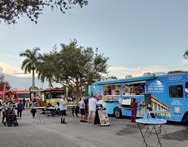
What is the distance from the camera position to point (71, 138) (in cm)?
1136

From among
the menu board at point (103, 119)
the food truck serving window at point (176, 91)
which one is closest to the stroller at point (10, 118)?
the menu board at point (103, 119)

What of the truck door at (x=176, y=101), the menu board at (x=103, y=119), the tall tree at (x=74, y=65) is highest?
the tall tree at (x=74, y=65)

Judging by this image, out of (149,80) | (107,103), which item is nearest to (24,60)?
(107,103)

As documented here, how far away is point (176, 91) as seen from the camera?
15727 millimetres

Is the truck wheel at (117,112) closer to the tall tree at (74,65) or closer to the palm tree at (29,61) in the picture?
the tall tree at (74,65)

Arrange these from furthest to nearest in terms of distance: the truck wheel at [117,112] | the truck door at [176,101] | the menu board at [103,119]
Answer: the truck wheel at [117,112], the menu board at [103,119], the truck door at [176,101]

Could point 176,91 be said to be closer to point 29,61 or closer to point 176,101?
point 176,101

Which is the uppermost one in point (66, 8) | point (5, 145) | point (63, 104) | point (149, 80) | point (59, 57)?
point (59, 57)

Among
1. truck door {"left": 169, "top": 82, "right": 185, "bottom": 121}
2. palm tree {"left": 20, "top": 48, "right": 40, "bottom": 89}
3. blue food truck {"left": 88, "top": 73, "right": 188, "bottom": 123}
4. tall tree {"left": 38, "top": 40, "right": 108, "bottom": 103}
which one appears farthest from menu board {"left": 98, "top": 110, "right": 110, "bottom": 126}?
palm tree {"left": 20, "top": 48, "right": 40, "bottom": 89}

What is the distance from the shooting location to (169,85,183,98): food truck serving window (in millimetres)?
15451

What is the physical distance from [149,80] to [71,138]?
26.6 feet

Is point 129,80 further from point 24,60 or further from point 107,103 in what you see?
point 24,60

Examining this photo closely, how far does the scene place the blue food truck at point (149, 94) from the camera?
15.5 metres

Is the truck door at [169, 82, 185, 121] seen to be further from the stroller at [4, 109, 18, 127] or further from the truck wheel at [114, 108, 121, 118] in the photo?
the stroller at [4, 109, 18, 127]
